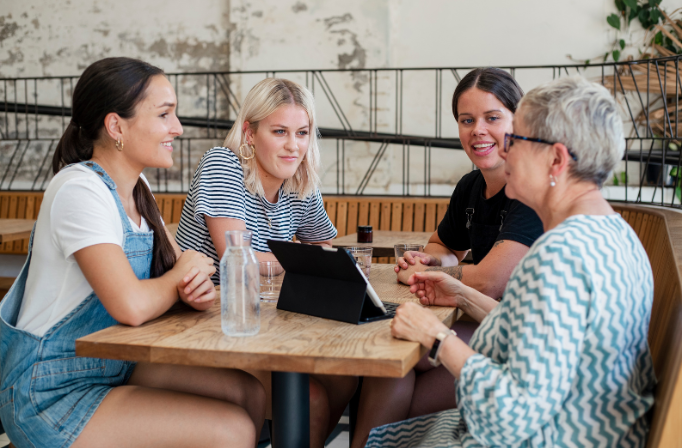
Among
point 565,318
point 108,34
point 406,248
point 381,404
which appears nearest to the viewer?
point 565,318

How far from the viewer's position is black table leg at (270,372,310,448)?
1.43 metres

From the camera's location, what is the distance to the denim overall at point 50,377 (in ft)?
4.38

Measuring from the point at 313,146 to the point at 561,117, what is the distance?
55.3 inches

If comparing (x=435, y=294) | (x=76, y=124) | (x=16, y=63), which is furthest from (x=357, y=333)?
(x=16, y=63)

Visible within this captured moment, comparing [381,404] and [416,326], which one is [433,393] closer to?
[381,404]

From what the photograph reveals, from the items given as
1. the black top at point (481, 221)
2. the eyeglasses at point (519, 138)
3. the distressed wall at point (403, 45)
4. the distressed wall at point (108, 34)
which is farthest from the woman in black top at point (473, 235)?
the distressed wall at point (108, 34)

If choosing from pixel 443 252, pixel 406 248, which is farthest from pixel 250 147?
pixel 443 252

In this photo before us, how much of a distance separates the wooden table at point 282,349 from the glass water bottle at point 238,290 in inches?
1.3

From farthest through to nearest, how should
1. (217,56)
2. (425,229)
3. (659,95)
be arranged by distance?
(217,56), (659,95), (425,229)

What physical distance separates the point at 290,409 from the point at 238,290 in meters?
0.34

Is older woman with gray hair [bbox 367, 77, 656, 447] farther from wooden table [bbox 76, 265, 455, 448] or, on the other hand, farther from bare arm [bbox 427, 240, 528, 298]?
bare arm [bbox 427, 240, 528, 298]

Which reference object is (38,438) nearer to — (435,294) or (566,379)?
(435,294)

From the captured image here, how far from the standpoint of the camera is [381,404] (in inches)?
68.9

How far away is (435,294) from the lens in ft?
5.34
